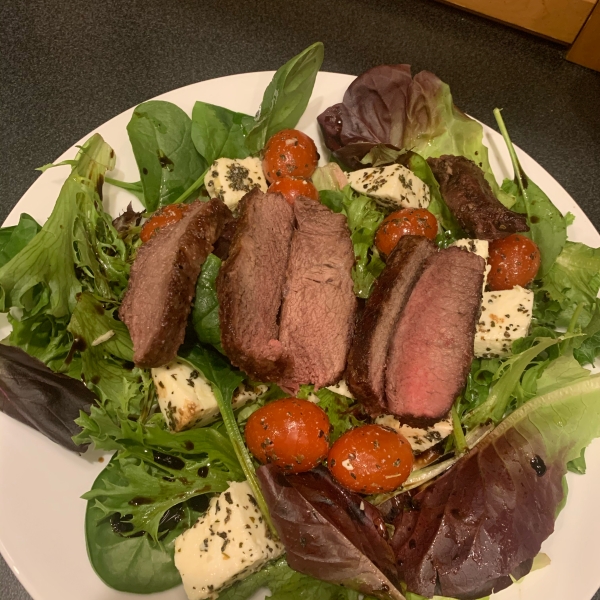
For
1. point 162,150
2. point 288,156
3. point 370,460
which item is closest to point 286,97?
point 288,156

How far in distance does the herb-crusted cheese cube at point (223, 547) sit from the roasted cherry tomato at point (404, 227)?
140 centimetres

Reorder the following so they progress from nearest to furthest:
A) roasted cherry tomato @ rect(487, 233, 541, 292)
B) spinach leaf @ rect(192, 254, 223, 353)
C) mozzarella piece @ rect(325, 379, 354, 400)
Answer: spinach leaf @ rect(192, 254, 223, 353) → mozzarella piece @ rect(325, 379, 354, 400) → roasted cherry tomato @ rect(487, 233, 541, 292)

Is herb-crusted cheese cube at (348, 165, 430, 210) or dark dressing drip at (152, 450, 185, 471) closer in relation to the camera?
dark dressing drip at (152, 450, 185, 471)

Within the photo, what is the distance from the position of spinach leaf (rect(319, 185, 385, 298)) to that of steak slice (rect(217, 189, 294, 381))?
1.20 ft

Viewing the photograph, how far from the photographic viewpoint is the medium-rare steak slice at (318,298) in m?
2.50

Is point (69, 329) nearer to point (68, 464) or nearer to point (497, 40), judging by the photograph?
point (68, 464)

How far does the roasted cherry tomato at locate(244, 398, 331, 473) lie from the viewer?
7.26ft

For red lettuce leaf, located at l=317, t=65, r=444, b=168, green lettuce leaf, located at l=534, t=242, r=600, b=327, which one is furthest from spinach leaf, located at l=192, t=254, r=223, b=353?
green lettuce leaf, located at l=534, t=242, r=600, b=327

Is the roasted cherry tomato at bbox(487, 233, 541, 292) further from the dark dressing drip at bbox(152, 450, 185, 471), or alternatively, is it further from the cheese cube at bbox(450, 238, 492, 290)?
the dark dressing drip at bbox(152, 450, 185, 471)

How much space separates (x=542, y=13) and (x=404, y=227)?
112 inches

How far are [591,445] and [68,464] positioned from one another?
2342 millimetres

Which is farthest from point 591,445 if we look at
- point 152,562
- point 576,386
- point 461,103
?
point 461,103

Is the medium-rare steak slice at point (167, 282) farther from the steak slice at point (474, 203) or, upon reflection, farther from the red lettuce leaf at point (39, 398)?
the steak slice at point (474, 203)

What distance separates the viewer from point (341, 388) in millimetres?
2535
